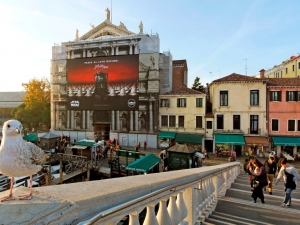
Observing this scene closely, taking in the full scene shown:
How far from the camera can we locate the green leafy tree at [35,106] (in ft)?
110

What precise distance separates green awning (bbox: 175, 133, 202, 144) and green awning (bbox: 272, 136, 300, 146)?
7135 millimetres

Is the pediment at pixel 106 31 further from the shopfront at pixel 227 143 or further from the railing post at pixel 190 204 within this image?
the railing post at pixel 190 204

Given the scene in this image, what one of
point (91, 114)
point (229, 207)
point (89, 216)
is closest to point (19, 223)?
point (89, 216)

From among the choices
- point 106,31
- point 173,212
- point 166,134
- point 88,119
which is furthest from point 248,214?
point 106,31

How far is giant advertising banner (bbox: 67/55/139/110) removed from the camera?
2661 cm

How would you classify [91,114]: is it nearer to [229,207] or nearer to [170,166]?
[170,166]

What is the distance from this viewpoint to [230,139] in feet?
68.8

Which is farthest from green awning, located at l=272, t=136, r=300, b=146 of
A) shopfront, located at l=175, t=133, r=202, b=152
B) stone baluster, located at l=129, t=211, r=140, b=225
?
stone baluster, located at l=129, t=211, r=140, b=225

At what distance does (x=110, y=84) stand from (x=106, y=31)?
8.48m

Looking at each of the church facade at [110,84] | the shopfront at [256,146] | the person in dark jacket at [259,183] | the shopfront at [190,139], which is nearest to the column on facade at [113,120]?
the church facade at [110,84]

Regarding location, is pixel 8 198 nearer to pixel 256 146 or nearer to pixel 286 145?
pixel 256 146

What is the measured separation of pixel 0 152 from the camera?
1.62m

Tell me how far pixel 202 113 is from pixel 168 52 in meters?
10.9

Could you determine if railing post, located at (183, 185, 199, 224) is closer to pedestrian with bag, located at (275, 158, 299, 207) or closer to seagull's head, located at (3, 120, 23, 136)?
seagull's head, located at (3, 120, 23, 136)
